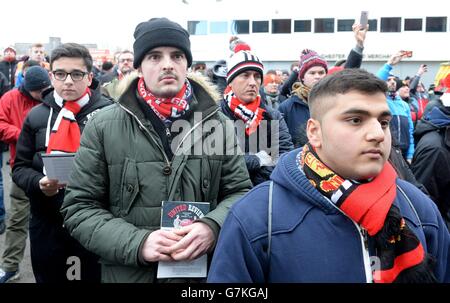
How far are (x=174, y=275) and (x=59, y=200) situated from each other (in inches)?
63.9

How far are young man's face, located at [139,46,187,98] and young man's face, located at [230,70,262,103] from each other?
1.54 meters

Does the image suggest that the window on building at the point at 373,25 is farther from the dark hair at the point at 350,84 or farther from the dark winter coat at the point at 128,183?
the dark hair at the point at 350,84

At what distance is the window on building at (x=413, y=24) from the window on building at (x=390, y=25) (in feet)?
2.08

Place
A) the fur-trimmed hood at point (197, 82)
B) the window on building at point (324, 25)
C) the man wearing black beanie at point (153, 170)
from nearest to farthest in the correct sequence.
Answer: the man wearing black beanie at point (153, 170) < the fur-trimmed hood at point (197, 82) < the window on building at point (324, 25)

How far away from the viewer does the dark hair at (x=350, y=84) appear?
193cm

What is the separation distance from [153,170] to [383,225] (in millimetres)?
1175

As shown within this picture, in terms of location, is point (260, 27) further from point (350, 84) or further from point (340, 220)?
point (340, 220)

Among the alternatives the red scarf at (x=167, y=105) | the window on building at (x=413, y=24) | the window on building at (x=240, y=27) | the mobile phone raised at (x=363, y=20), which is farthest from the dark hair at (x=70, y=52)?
the window on building at (x=413, y=24)

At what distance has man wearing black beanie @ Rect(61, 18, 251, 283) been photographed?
238 centimetres

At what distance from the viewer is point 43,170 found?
3656 mm

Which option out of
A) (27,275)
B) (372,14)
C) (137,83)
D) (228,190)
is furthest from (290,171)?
(372,14)

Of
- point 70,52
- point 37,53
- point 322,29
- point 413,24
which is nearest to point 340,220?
point 70,52

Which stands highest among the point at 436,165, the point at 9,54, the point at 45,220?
the point at 9,54

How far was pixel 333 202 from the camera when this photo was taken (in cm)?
185
